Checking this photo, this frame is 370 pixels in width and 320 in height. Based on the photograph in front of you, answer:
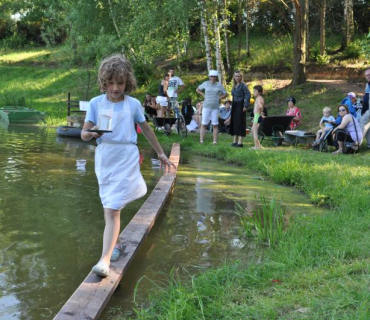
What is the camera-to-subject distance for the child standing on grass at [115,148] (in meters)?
4.05

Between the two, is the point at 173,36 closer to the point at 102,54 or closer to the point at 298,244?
the point at 102,54

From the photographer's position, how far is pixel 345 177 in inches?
303

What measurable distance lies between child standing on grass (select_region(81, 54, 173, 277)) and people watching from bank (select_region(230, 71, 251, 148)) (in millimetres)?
8708

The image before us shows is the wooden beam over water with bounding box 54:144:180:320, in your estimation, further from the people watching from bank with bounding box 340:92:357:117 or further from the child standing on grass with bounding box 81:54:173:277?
the people watching from bank with bounding box 340:92:357:117

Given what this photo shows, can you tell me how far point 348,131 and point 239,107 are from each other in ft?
9.23

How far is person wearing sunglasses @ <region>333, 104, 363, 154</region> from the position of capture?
11.2 meters

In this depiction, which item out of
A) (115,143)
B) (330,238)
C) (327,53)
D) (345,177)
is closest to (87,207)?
(115,143)

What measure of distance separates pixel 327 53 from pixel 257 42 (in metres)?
6.86

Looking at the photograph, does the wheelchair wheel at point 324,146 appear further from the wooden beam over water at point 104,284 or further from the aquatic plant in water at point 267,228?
the wooden beam over water at point 104,284

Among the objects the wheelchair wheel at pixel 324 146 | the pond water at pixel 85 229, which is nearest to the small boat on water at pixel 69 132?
the pond water at pixel 85 229

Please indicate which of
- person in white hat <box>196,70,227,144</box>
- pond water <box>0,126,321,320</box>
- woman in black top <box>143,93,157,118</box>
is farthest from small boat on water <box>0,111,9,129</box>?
pond water <box>0,126,321,320</box>

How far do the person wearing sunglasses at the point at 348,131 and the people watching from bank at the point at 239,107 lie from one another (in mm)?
2285

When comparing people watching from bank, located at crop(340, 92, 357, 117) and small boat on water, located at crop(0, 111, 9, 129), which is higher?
people watching from bank, located at crop(340, 92, 357, 117)

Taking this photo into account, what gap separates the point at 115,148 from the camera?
13.6 ft
